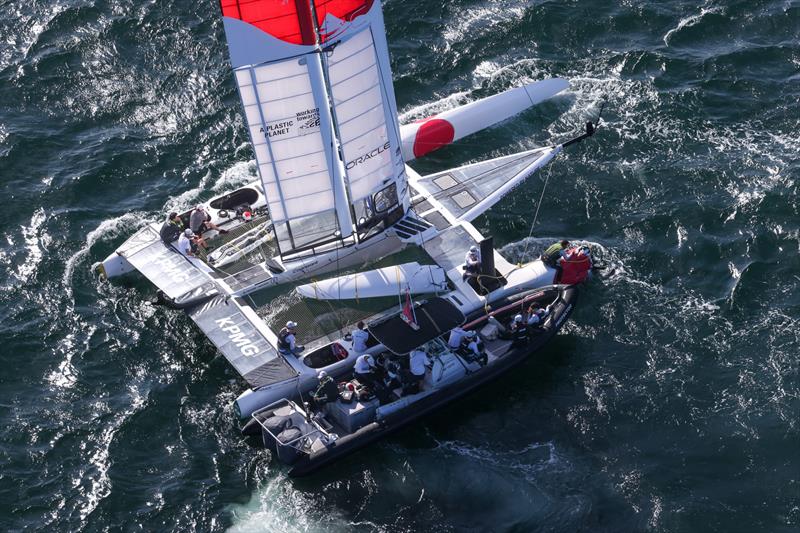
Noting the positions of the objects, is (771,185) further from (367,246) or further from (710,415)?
(367,246)

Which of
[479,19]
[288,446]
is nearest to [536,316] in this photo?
[288,446]

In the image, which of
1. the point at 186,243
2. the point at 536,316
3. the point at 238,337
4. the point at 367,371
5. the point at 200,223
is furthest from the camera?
the point at 200,223

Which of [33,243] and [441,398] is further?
[33,243]

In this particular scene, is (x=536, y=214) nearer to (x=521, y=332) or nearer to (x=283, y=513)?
(x=521, y=332)

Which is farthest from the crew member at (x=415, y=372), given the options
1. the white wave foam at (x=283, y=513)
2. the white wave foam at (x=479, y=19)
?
the white wave foam at (x=479, y=19)

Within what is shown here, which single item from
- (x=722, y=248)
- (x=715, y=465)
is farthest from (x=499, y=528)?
(x=722, y=248)
